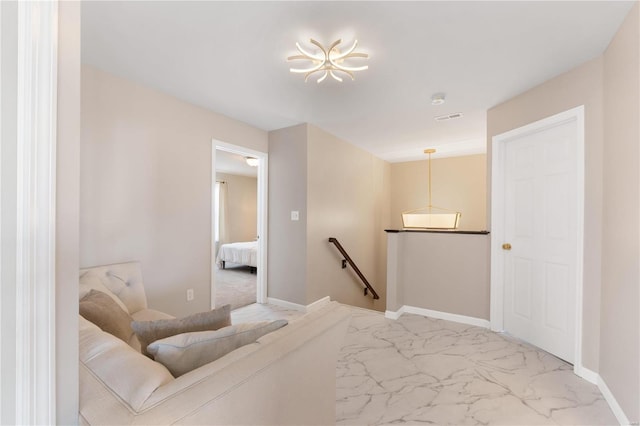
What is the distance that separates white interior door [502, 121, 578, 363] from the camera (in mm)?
2303

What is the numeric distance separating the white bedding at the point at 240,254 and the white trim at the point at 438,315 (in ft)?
10.8

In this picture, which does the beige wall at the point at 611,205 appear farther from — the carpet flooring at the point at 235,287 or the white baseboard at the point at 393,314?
the carpet flooring at the point at 235,287

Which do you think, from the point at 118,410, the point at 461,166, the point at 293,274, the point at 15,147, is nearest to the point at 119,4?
the point at 15,147

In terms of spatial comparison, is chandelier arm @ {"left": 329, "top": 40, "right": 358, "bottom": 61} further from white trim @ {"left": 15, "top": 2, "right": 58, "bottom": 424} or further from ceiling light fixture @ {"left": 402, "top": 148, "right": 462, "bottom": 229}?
ceiling light fixture @ {"left": 402, "top": 148, "right": 462, "bottom": 229}

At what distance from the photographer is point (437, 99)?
2.81 metres

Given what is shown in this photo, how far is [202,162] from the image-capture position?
121 inches

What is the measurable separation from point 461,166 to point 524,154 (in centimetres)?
298

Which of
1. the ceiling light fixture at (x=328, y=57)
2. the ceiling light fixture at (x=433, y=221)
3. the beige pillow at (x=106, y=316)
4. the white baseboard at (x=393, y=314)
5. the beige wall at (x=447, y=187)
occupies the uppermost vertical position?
the ceiling light fixture at (x=328, y=57)

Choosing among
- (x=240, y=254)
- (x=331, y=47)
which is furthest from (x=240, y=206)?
(x=331, y=47)

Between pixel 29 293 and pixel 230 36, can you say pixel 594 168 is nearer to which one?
pixel 230 36

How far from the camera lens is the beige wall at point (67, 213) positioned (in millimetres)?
538

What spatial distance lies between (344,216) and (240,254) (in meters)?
2.76

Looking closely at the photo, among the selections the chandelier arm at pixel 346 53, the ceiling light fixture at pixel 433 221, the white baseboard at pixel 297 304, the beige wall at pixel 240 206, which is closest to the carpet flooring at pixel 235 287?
the white baseboard at pixel 297 304

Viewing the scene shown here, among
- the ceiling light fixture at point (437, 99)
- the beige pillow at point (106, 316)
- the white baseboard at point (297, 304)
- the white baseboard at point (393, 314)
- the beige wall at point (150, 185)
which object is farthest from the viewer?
the white baseboard at point (297, 304)
